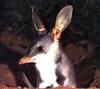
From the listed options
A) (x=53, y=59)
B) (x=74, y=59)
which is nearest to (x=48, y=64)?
(x=53, y=59)

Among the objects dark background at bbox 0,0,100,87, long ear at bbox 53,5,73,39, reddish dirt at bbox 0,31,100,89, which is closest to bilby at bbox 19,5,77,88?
long ear at bbox 53,5,73,39

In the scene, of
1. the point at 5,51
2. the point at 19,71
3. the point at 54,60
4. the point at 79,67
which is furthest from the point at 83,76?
the point at 54,60

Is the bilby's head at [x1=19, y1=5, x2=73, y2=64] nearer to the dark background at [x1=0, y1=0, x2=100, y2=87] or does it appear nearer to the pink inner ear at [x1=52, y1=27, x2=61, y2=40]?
the pink inner ear at [x1=52, y1=27, x2=61, y2=40]

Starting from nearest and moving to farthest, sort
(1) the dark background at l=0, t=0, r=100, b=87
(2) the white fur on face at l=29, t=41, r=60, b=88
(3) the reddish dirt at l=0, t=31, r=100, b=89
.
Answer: (2) the white fur on face at l=29, t=41, r=60, b=88, (3) the reddish dirt at l=0, t=31, r=100, b=89, (1) the dark background at l=0, t=0, r=100, b=87

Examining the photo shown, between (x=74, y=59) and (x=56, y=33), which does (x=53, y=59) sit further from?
(x=74, y=59)

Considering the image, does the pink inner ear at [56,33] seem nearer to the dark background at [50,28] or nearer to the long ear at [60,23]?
the long ear at [60,23]

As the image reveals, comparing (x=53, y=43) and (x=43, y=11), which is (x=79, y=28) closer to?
(x=43, y=11)

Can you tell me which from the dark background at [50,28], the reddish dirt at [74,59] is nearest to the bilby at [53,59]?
the reddish dirt at [74,59]
